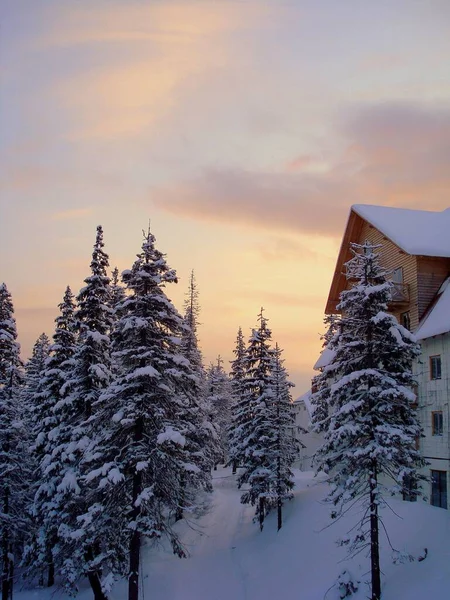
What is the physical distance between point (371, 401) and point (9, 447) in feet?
67.6

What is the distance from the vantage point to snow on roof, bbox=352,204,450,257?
29141 mm

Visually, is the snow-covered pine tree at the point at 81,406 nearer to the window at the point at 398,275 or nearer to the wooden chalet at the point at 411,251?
the wooden chalet at the point at 411,251

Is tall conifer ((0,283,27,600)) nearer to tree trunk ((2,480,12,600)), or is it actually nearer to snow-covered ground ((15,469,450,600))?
tree trunk ((2,480,12,600))

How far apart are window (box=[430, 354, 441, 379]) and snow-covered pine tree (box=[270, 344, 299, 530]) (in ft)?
38.4

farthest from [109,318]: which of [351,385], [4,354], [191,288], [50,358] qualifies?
[191,288]

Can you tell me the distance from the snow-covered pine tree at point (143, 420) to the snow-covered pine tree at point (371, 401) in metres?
5.82

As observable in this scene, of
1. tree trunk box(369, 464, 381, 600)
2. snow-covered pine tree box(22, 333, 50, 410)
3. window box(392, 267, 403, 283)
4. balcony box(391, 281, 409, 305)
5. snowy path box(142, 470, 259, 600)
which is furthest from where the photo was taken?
snow-covered pine tree box(22, 333, 50, 410)

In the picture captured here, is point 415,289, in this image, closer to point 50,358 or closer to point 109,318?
Answer: point 109,318

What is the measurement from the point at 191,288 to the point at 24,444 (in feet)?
130

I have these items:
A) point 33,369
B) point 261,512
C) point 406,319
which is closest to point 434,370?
point 406,319

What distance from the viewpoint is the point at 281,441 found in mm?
35719

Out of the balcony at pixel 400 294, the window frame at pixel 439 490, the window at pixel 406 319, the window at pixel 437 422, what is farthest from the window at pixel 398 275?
the window frame at pixel 439 490

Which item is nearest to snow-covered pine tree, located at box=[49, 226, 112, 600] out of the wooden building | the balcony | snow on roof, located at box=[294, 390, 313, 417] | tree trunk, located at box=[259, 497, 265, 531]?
tree trunk, located at box=[259, 497, 265, 531]

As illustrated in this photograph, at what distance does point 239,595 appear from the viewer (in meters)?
28.6
